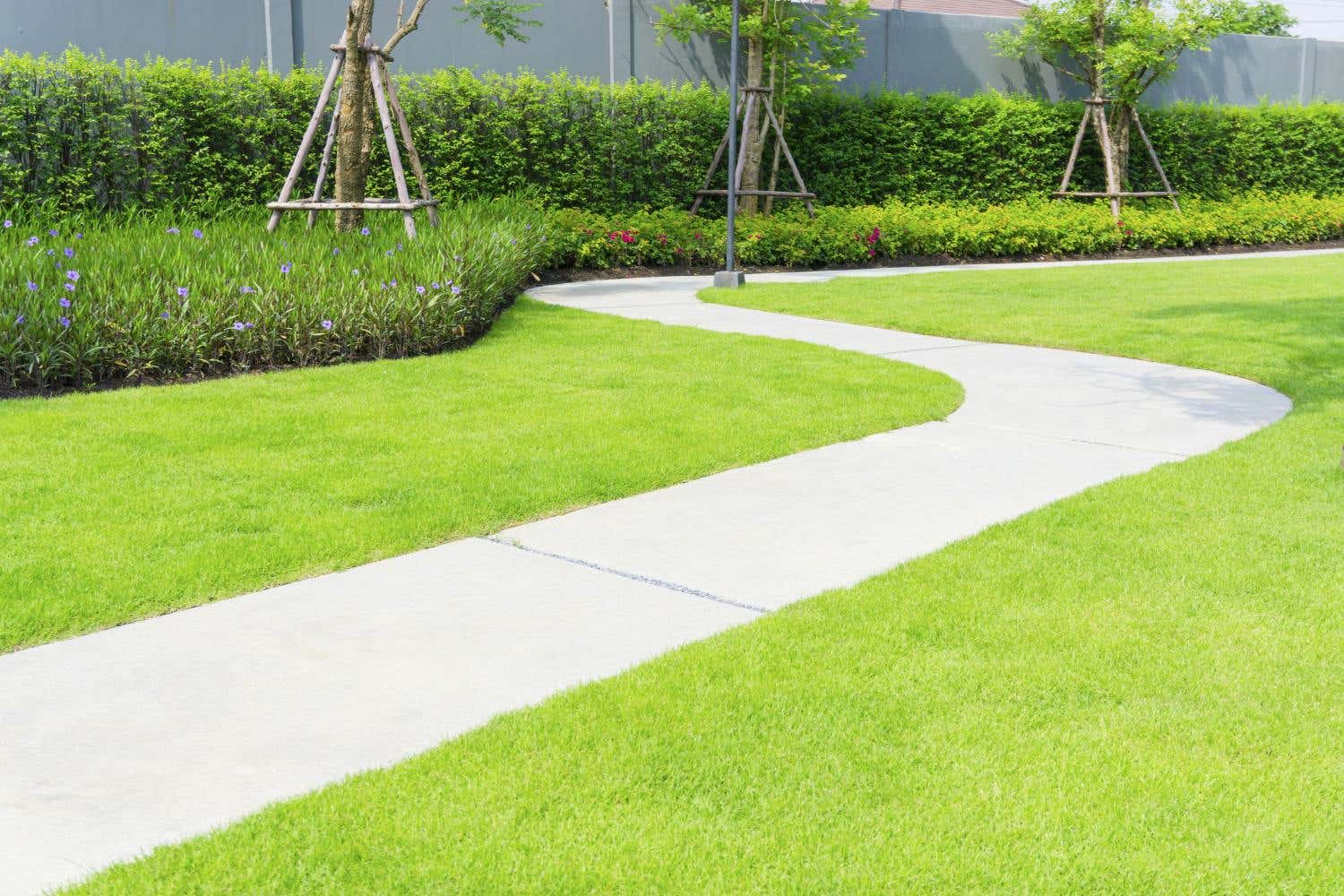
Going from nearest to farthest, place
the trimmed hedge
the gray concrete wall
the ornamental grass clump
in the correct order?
the ornamental grass clump → the trimmed hedge → the gray concrete wall

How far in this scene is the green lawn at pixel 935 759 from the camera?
2355mm

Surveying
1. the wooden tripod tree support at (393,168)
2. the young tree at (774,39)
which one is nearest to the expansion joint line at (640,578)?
the wooden tripod tree support at (393,168)

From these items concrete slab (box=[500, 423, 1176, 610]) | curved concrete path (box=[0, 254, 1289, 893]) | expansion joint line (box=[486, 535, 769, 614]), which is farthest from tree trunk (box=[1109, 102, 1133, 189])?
expansion joint line (box=[486, 535, 769, 614])

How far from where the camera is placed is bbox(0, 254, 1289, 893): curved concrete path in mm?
2625

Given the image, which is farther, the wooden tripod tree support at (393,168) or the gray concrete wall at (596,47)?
the gray concrete wall at (596,47)

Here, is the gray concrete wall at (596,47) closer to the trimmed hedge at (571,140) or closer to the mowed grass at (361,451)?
the trimmed hedge at (571,140)

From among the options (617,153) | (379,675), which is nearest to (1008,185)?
(617,153)

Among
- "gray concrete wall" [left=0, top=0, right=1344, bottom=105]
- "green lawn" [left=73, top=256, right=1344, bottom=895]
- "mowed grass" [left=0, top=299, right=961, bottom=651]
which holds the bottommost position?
"green lawn" [left=73, top=256, right=1344, bottom=895]

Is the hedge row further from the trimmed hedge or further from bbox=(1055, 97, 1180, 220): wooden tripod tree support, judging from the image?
the trimmed hedge

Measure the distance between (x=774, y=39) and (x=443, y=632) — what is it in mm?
13785

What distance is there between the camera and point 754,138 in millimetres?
16297

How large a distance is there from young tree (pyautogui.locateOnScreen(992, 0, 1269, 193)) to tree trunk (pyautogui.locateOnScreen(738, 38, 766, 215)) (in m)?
5.03

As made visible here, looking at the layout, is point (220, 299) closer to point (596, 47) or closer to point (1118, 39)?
point (596, 47)

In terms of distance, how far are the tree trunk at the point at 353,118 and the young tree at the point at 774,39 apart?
19.2 feet
